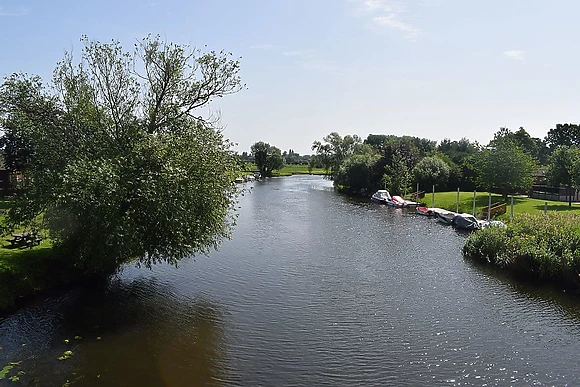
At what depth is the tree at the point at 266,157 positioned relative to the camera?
130875 mm

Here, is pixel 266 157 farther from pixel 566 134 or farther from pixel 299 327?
pixel 299 327

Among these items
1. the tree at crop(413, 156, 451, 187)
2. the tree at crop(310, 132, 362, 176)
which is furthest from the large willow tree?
the tree at crop(310, 132, 362, 176)

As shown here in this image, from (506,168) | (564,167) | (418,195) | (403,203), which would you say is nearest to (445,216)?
(506,168)

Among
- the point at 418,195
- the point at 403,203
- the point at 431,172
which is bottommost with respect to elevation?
the point at 403,203

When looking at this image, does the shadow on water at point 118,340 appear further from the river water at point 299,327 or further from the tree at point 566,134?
the tree at point 566,134

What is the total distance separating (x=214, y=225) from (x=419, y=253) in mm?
14688

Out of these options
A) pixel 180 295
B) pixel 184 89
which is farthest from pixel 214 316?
pixel 184 89

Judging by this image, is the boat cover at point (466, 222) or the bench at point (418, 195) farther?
the bench at point (418, 195)

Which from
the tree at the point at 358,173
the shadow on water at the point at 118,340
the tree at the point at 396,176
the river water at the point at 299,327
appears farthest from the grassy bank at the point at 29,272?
the tree at the point at 358,173

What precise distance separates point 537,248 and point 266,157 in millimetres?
112132

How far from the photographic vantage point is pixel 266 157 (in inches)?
5221

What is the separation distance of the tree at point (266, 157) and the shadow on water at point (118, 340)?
112455 mm

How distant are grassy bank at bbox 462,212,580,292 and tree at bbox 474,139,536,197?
2435cm

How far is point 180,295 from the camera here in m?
19.6
